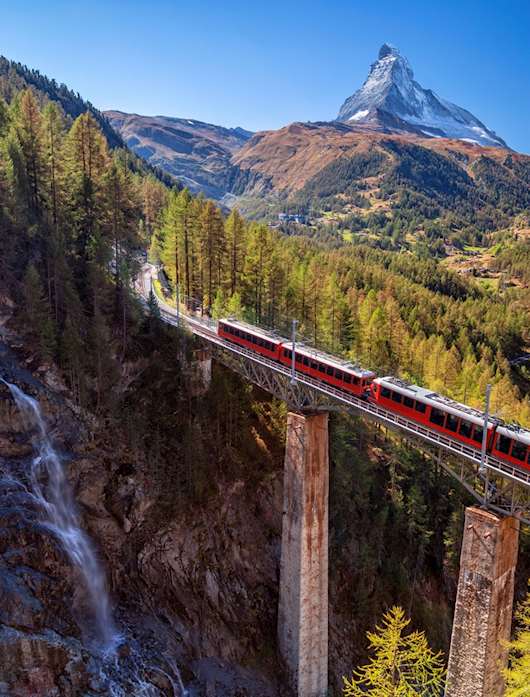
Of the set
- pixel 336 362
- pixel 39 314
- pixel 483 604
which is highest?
pixel 39 314

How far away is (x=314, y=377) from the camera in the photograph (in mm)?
35125

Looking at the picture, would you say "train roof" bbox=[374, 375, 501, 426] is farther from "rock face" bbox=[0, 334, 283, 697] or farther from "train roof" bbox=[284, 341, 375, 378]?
"rock face" bbox=[0, 334, 283, 697]

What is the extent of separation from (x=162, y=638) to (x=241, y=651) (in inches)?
255

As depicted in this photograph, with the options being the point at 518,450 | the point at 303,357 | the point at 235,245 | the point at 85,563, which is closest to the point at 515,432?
the point at 518,450

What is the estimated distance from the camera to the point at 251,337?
3941cm

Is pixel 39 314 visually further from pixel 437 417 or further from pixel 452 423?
pixel 452 423

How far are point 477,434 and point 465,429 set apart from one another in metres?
0.68

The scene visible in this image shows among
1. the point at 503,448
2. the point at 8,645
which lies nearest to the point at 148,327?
the point at 8,645

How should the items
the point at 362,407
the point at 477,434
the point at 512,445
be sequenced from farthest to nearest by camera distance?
the point at 362,407 → the point at 477,434 → the point at 512,445

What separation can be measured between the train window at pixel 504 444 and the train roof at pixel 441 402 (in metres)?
0.89

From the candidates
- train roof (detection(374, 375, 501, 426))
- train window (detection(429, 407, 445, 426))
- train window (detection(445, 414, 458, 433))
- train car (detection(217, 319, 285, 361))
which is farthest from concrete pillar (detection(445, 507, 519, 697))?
train car (detection(217, 319, 285, 361))

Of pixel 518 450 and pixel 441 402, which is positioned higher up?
pixel 441 402

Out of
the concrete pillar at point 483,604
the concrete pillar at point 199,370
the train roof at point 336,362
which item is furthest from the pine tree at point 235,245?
the concrete pillar at point 483,604

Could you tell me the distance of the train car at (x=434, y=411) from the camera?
2661cm
